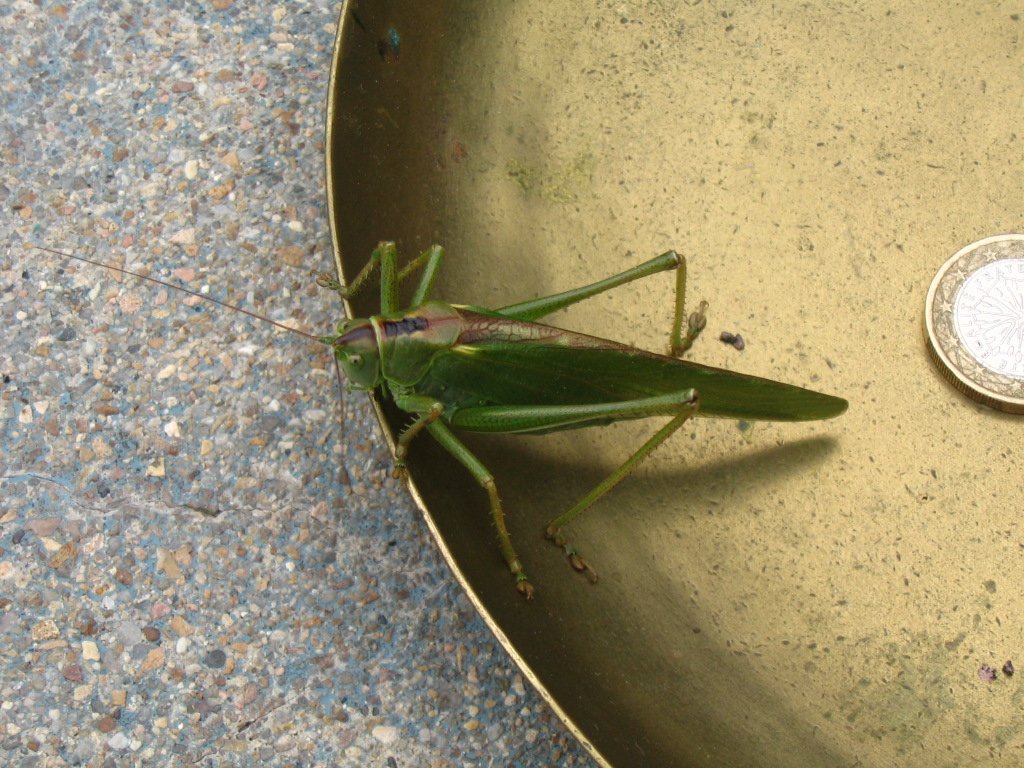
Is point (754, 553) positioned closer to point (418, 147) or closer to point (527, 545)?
point (527, 545)

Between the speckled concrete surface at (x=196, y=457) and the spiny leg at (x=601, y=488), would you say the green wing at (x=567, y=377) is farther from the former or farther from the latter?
the speckled concrete surface at (x=196, y=457)

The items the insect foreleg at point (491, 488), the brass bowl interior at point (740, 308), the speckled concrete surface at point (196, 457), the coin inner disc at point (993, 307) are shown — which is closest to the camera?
the insect foreleg at point (491, 488)

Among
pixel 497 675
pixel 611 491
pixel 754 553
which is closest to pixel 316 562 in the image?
pixel 497 675

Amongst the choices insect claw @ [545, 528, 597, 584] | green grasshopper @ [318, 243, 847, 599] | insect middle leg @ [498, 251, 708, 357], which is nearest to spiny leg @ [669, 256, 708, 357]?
insect middle leg @ [498, 251, 708, 357]

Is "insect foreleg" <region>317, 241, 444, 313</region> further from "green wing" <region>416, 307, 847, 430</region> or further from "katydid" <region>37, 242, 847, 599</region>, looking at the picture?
"green wing" <region>416, 307, 847, 430</region>

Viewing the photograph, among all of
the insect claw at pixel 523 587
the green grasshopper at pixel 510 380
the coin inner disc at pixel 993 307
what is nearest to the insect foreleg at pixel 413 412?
the green grasshopper at pixel 510 380

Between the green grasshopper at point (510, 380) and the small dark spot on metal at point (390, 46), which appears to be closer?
the green grasshopper at point (510, 380)

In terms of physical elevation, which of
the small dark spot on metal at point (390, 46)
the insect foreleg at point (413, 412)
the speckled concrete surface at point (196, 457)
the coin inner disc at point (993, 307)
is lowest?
the speckled concrete surface at point (196, 457)
